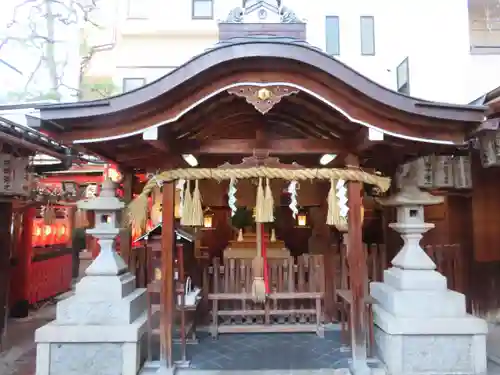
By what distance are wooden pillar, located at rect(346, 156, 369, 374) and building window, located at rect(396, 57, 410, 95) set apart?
837cm

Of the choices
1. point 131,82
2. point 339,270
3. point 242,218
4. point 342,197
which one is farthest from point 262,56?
point 131,82

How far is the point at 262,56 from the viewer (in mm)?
4461

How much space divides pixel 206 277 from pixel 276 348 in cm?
202

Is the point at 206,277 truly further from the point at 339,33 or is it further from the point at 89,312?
the point at 339,33

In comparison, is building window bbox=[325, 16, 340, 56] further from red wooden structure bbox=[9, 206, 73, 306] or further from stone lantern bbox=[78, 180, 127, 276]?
red wooden structure bbox=[9, 206, 73, 306]

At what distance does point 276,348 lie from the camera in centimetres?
655

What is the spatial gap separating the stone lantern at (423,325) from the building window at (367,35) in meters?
9.79

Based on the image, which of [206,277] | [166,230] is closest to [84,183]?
[206,277]

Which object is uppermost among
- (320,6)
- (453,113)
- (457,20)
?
(320,6)

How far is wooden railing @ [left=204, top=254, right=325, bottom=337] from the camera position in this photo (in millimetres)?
7488

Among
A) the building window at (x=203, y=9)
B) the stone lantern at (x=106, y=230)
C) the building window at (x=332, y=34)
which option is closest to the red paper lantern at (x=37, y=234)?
the stone lantern at (x=106, y=230)

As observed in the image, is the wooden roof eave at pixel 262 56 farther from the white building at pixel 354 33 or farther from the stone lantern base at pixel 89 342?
the white building at pixel 354 33

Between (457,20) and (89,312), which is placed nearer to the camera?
(89,312)

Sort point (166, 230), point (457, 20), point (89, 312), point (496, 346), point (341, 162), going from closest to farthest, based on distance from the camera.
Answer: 1. point (89, 312)
2. point (166, 230)
3. point (341, 162)
4. point (496, 346)
5. point (457, 20)
